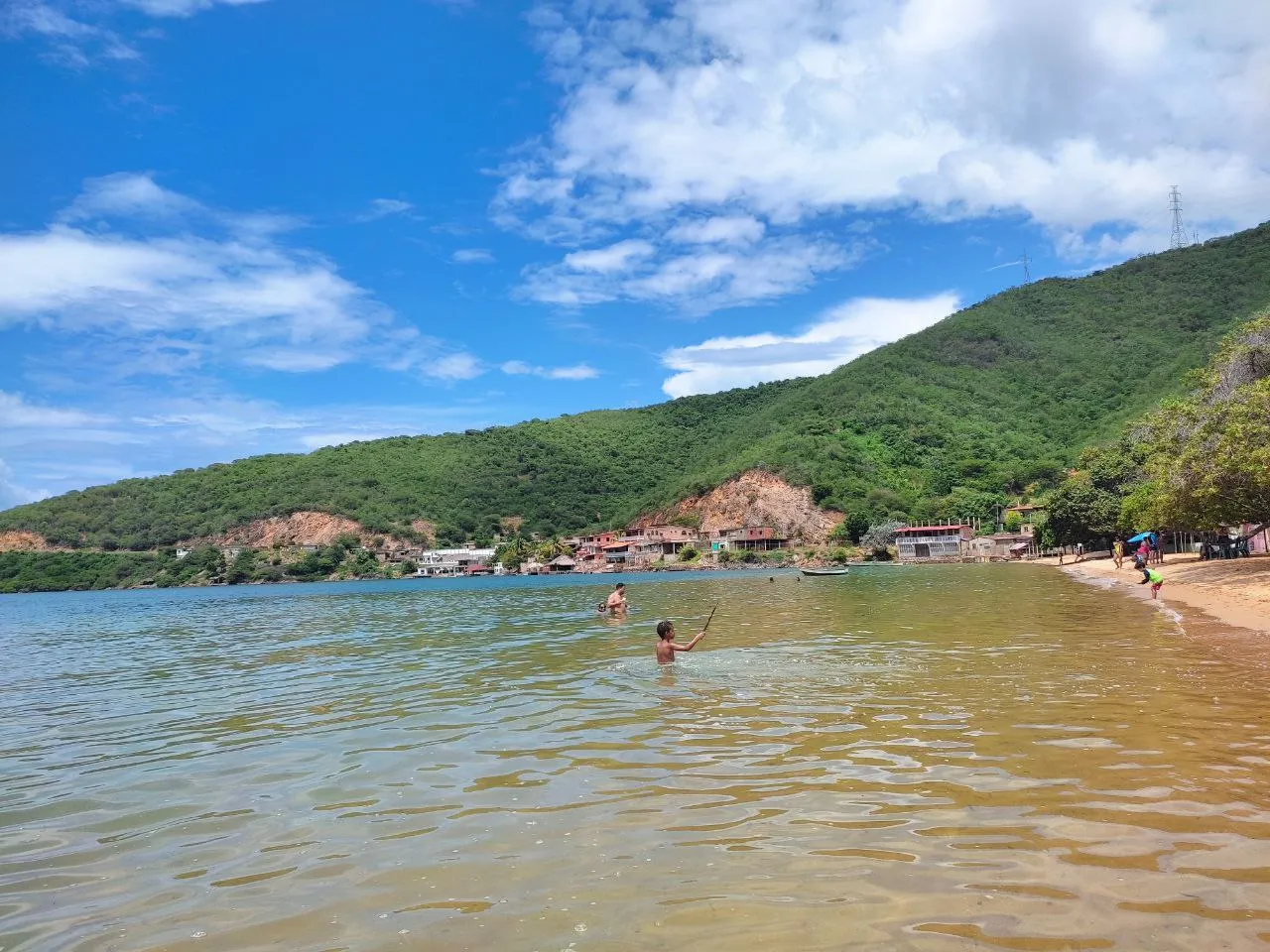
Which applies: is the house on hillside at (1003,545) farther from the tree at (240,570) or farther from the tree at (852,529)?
the tree at (240,570)

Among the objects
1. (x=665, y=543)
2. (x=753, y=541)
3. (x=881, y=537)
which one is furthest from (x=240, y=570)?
(x=881, y=537)

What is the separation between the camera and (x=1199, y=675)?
12.7 metres

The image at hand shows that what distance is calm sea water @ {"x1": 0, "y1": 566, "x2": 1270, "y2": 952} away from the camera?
5008mm

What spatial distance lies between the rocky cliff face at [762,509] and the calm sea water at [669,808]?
11824cm

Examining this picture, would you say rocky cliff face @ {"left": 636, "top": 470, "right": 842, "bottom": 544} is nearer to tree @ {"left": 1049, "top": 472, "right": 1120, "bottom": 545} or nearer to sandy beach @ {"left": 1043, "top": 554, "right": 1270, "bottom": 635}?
tree @ {"left": 1049, "top": 472, "right": 1120, "bottom": 545}

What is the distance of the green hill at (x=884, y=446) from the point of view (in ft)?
435

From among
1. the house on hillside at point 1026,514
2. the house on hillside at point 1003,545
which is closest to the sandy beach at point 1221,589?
the house on hillside at point 1003,545

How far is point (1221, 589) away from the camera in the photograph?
29.2m

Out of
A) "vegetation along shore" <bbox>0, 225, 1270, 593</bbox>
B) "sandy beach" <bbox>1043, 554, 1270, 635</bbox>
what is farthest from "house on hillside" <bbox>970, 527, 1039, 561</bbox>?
"sandy beach" <bbox>1043, 554, 1270, 635</bbox>

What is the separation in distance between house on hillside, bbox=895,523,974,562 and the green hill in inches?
510

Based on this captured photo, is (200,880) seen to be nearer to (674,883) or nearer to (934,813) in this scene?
(674,883)

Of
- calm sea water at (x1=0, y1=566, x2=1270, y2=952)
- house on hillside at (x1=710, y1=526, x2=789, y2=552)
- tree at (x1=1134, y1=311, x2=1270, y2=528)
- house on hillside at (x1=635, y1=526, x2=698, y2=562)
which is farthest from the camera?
house on hillside at (x1=635, y1=526, x2=698, y2=562)

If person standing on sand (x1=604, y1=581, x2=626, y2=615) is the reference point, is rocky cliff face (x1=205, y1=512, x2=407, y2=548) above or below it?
above

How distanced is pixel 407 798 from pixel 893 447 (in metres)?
147
